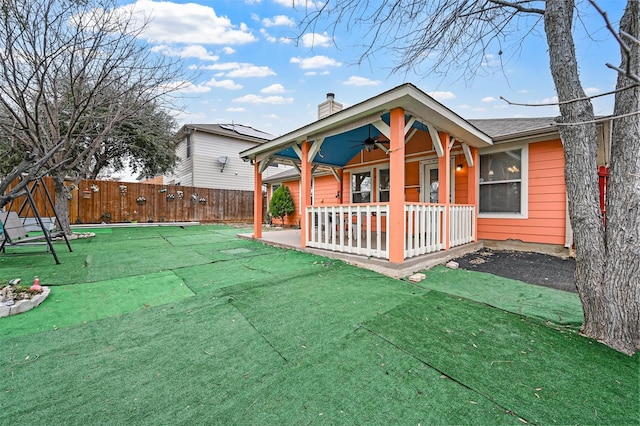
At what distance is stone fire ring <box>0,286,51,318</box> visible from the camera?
8.48 ft

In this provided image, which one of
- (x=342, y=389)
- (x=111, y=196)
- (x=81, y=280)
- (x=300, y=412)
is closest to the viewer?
(x=300, y=412)

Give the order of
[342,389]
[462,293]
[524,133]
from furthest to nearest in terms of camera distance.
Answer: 1. [524,133]
2. [462,293]
3. [342,389]

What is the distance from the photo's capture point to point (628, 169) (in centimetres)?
205

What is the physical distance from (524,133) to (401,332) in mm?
5112

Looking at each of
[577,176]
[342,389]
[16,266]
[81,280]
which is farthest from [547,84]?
[16,266]

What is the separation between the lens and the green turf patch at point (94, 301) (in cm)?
247

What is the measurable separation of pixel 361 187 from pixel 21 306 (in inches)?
300

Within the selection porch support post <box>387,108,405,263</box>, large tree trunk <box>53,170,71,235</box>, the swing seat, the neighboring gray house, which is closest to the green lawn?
porch support post <box>387,108,405,263</box>

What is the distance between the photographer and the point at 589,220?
2215mm

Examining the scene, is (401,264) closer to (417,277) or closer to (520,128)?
(417,277)

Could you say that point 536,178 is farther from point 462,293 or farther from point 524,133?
point 462,293

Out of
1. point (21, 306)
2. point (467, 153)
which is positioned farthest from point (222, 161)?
point (21, 306)

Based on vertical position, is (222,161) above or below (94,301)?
above

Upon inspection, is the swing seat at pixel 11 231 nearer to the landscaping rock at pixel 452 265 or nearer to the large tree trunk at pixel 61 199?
the large tree trunk at pixel 61 199
